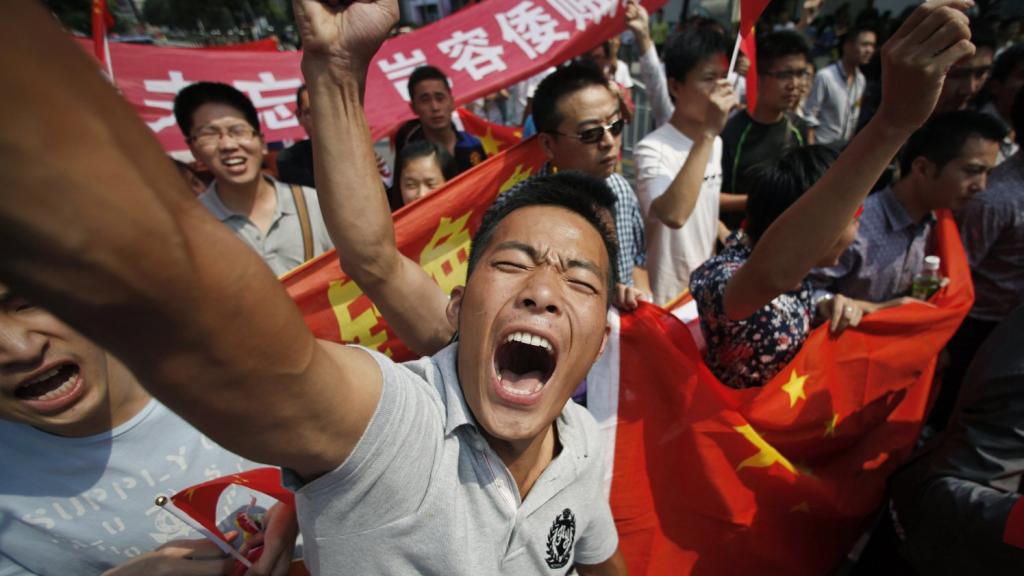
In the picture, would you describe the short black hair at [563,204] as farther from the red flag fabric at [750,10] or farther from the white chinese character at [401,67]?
the white chinese character at [401,67]

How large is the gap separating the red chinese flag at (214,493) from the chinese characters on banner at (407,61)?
11.6 feet

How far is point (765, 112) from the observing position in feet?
12.5

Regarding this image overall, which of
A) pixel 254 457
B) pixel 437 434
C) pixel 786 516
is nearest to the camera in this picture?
pixel 254 457

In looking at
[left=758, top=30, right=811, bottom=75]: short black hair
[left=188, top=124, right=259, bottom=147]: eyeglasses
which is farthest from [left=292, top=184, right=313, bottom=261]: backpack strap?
[left=758, top=30, right=811, bottom=75]: short black hair

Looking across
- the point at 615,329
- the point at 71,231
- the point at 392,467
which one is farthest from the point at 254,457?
the point at 615,329

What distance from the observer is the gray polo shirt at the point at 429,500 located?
857mm

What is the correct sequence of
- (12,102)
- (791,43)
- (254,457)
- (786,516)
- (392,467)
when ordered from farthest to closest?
1. (791,43)
2. (786,516)
3. (392,467)
4. (254,457)
5. (12,102)

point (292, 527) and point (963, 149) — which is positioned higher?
point (963, 149)

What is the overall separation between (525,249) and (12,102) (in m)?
0.98

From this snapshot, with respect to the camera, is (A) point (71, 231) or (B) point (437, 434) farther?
(B) point (437, 434)

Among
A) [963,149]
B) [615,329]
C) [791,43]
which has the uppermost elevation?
[791,43]

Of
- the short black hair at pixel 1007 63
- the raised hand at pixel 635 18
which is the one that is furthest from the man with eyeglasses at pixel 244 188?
the short black hair at pixel 1007 63

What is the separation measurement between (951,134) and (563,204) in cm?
241

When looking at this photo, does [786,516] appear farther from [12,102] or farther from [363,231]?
[12,102]
